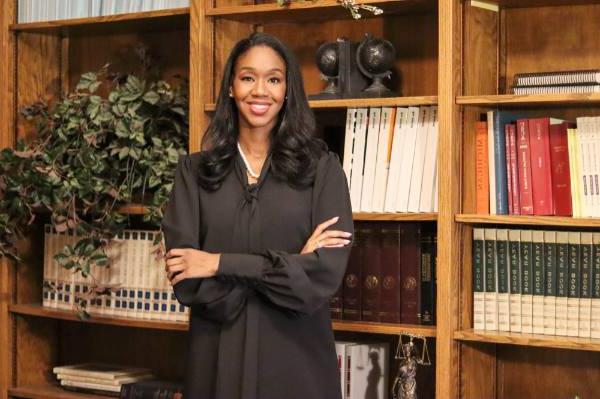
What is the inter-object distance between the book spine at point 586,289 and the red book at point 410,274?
0.48 meters

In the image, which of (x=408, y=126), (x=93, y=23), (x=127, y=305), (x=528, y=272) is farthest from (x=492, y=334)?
(x=93, y=23)

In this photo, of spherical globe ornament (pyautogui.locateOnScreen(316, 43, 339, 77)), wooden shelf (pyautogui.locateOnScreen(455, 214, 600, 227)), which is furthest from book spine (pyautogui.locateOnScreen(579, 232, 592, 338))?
spherical globe ornament (pyautogui.locateOnScreen(316, 43, 339, 77))

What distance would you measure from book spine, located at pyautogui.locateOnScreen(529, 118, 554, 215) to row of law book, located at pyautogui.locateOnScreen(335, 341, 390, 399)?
27.5 inches

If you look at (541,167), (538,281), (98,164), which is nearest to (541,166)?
(541,167)

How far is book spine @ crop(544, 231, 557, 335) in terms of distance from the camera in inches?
118

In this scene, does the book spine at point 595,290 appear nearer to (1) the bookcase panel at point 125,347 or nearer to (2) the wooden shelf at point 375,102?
(2) the wooden shelf at point 375,102

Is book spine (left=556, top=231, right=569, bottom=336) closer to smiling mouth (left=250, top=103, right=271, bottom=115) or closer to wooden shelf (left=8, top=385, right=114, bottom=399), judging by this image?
smiling mouth (left=250, top=103, right=271, bottom=115)

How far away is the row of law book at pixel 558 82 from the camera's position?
2.89 metres

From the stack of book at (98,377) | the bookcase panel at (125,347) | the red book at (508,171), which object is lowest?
the stack of book at (98,377)

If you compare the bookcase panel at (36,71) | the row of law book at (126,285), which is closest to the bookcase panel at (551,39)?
the row of law book at (126,285)

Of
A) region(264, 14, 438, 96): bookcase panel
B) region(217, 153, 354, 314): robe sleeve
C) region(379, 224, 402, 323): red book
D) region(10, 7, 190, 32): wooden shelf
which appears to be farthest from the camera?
region(10, 7, 190, 32): wooden shelf

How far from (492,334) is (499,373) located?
32 centimetres

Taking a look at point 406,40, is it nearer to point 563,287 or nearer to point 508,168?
point 508,168

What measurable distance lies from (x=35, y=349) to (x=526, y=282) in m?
1.93
